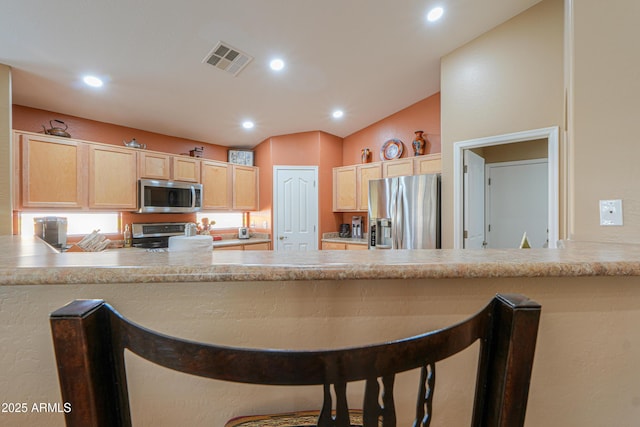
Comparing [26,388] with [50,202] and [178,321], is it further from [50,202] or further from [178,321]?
[50,202]

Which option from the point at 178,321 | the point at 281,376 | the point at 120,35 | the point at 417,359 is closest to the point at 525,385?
the point at 417,359

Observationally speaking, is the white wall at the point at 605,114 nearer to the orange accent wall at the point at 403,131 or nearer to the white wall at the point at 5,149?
the orange accent wall at the point at 403,131

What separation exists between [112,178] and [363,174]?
335 cm

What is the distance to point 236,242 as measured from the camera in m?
4.26

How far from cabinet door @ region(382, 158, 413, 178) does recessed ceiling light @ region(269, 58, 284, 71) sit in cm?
201

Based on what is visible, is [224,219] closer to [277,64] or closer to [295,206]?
[295,206]

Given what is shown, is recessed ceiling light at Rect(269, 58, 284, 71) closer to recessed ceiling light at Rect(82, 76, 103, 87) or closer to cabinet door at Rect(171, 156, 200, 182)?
recessed ceiling light at Rect(82, 76, 103, 87)

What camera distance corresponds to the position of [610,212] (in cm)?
126

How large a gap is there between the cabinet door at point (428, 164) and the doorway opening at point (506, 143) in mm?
576

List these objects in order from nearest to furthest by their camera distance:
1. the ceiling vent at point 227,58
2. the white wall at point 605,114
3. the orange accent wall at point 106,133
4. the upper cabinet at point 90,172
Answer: the white wall at point 605,114, the ceiling vent at point 227,58, the upper cabinet at point 90,172, the orange accent wall at point 106,133

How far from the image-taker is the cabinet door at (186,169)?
3875mm

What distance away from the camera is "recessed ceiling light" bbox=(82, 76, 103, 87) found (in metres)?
2.67

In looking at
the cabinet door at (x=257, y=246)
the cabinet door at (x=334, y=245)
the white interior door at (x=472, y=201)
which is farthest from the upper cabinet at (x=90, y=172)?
the white interior door at (x=472, y=201)

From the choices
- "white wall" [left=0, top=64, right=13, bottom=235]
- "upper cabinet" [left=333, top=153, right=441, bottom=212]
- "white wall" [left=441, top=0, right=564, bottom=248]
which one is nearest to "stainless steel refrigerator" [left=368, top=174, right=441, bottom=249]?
"white wall" [left=441, top=0, right=564, bottom=248]
